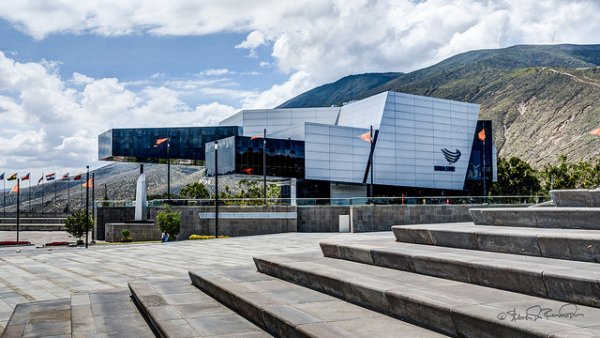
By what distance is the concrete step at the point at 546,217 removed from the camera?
30.3 ft

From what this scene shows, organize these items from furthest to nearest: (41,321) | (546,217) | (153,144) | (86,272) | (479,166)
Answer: (153,144) → (479,166) → (86,272) → (546,217) → (41,321)

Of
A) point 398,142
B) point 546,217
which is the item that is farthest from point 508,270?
point 398,142

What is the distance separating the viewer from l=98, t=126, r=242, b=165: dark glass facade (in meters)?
66.8

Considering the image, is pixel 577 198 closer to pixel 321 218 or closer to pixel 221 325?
pixel 221 325

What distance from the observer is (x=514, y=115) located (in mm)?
182125

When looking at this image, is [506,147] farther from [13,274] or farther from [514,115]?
[13,274]

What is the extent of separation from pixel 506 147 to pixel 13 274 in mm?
166349

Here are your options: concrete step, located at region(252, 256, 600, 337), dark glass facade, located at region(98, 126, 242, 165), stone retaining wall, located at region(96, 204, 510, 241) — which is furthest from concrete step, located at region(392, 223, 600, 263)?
dark glass facade, located at region(98, 126, 242, 165)

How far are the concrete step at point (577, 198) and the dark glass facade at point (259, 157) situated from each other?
44.6m

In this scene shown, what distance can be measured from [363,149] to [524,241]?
172 ft

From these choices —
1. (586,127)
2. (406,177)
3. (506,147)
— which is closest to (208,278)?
(406,177)

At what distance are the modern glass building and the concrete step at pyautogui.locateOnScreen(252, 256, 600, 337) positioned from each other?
152ft

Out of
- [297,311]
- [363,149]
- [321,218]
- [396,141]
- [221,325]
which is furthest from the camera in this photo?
[396,141]

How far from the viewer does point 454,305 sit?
5.19 m
